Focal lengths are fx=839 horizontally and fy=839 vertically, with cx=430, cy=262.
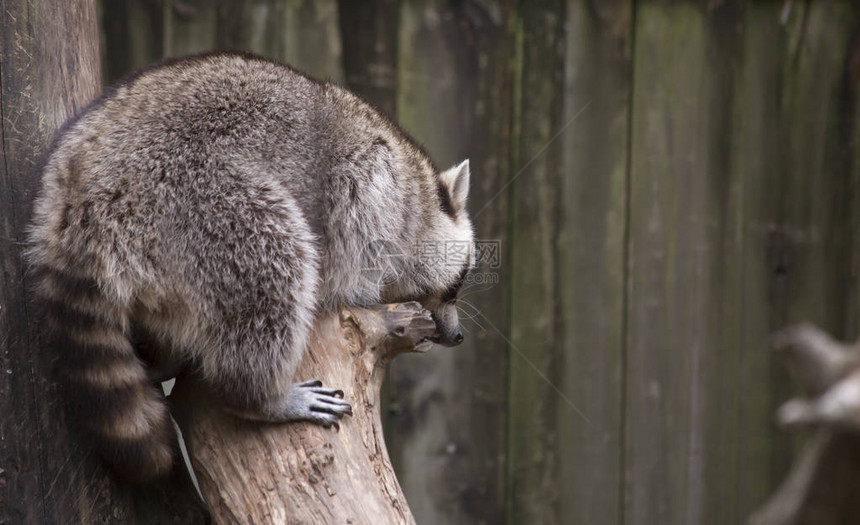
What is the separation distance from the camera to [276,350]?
8.02 feet

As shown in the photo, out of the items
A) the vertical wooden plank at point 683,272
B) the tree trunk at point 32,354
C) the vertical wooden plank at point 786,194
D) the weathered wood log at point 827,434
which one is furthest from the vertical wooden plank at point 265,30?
the weathered wood log at point 827,434

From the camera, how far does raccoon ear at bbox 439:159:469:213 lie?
3.17m

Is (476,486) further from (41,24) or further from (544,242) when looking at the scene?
(41,24)

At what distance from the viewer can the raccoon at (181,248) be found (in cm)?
232

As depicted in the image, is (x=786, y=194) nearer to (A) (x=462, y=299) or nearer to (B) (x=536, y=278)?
(B) (x=536, y=278)

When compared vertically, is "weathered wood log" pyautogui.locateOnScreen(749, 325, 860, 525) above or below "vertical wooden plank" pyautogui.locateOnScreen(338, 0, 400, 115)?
below

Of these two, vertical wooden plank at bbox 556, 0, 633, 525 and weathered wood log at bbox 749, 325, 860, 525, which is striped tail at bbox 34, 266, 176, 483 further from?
vertical wooden plank at bbox 556, 0, 633, 525

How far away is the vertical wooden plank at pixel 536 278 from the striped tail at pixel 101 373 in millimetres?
1763

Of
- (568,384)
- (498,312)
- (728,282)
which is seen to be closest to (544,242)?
(498,312)

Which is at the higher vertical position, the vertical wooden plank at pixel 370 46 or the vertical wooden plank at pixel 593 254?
the vertical wooden plank at pixel 370 46

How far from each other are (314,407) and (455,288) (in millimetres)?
925

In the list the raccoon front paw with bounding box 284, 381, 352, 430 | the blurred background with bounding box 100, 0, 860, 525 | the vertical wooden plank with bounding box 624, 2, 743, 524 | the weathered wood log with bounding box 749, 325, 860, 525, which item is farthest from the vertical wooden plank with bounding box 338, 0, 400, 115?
the weathered wood log with bounding box 749, 325, 860, 525

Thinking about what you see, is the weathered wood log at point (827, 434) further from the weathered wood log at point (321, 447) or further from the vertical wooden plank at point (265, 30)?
the vertical wooden plank at point (265, 30)

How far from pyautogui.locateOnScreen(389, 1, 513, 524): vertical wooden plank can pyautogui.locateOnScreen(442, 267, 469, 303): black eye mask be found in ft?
0.70
